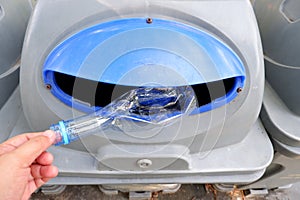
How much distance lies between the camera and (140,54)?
525 mm

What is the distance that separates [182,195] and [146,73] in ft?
3.24

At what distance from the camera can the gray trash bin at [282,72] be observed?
712 millimetres

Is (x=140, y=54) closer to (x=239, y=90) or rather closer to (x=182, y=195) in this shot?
(x=239, y=90)

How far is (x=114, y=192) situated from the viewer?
1.27 meters

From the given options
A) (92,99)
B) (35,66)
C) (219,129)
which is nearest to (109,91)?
(92,99)

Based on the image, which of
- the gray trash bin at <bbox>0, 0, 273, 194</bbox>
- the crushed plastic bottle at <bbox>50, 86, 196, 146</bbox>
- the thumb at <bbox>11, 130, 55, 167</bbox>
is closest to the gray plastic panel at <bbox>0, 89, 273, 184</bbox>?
the gray trash bin at <bbox>0, 0, 273, 194</bbox>

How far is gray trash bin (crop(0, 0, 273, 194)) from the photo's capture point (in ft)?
1.74

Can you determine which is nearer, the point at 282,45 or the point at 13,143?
the point at 13,143

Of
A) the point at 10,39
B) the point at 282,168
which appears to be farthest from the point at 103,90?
the point at 282,168

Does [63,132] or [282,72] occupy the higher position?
[282,72]

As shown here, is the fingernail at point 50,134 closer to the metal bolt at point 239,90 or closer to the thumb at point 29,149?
the thumb at point 29,149

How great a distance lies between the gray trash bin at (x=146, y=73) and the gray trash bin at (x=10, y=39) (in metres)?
0.16

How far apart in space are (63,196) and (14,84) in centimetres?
71

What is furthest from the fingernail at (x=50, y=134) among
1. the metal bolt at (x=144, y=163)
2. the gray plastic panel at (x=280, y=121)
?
the gray plastic panel at (x=280, y=121)
